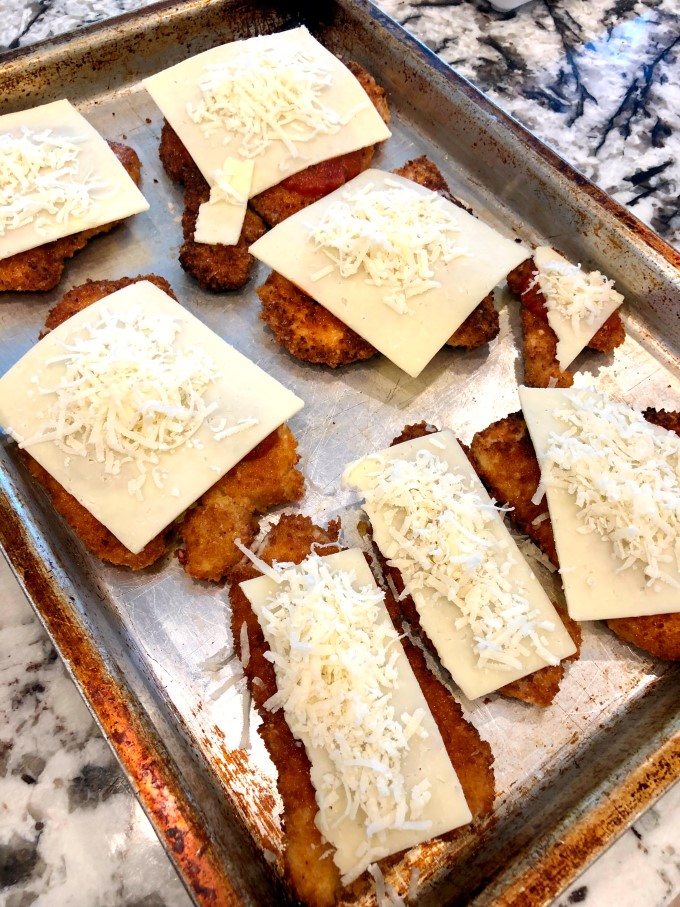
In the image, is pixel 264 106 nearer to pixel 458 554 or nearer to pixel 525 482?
pixel 525 482

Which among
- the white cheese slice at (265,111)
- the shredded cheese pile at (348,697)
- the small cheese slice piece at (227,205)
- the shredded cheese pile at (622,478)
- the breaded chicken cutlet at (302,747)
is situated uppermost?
the white cheese slice at (265,111)

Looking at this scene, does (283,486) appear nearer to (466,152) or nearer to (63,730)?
(63,730)

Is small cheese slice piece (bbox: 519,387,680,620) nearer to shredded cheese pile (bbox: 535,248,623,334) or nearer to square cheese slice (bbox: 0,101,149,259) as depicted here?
shredded cheese pile (bbox: 535,248,623,334)

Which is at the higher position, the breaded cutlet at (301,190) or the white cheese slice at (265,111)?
the white cheese slice at (265,111)

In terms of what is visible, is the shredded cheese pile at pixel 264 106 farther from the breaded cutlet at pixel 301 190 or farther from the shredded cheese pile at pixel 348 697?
the shredded cheese pile at pixel 348 697

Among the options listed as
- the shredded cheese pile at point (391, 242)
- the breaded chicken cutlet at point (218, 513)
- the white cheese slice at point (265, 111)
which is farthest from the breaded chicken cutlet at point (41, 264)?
the shredded cheese pile at point (391, 242)

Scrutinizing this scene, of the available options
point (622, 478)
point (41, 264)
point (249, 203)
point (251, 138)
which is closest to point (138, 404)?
point (41, 264)
